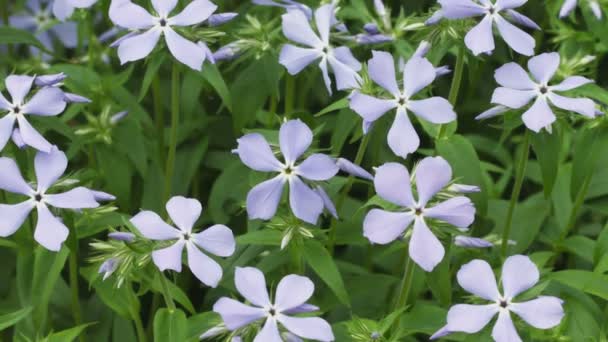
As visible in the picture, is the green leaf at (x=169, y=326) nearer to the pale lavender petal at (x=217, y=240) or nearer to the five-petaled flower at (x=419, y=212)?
the pale lavender petal at (x=217, y=240)

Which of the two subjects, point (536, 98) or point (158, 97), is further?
point (158, 97)

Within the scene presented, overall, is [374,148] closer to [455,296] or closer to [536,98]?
[455,296]

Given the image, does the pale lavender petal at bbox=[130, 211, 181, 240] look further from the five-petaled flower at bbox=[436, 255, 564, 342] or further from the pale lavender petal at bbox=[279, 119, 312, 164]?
the five-petaled flower at bbox=[436, 255, 564, 342]

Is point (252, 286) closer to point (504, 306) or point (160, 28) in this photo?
point (504, 306)

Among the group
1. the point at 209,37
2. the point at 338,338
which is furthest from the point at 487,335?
the point at 209,37

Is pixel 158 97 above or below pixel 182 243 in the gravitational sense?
below

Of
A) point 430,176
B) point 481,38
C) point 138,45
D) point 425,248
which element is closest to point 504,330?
point 425,248

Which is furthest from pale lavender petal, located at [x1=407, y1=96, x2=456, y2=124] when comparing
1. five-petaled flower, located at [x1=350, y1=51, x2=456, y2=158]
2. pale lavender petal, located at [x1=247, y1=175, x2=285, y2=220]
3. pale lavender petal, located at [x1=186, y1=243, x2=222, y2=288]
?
pale lavender petal, located at [x1=186, y1=243, x2=222, y2=288]
